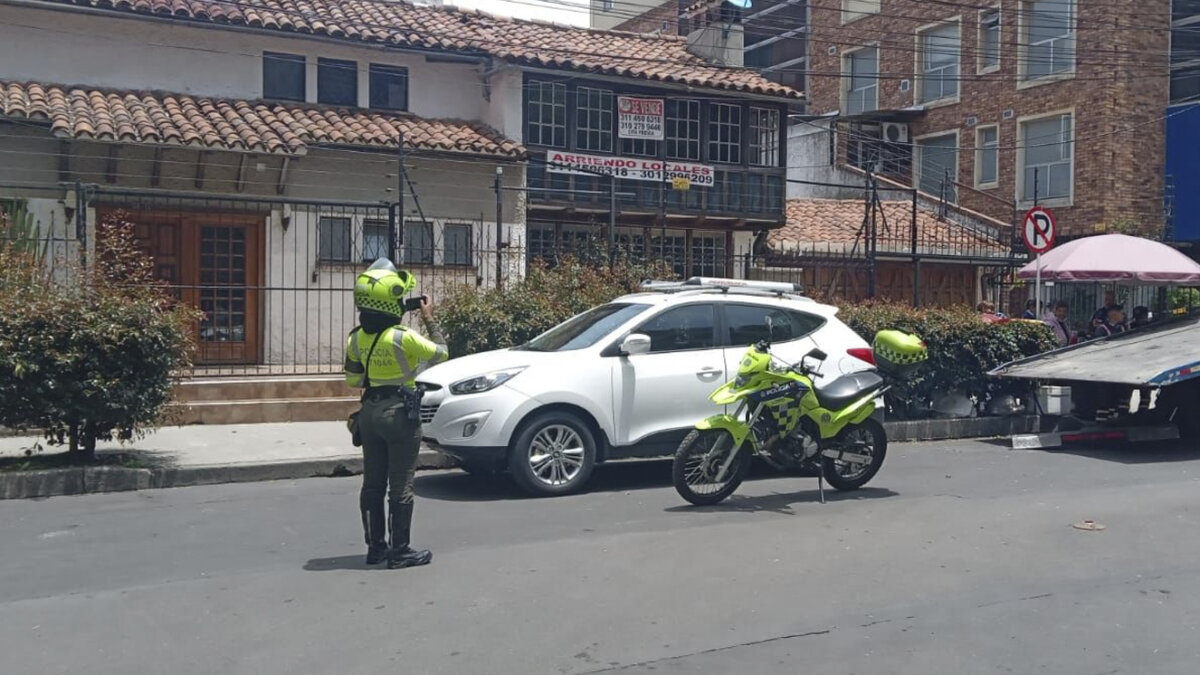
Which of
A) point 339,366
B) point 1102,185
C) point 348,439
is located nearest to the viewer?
point 348,439

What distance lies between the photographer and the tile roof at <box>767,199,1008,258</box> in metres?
21.9

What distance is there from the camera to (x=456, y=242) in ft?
55.0

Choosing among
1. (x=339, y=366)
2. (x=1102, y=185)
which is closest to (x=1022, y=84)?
(x=1102, y=185)

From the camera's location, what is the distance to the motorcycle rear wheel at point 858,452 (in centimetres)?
900

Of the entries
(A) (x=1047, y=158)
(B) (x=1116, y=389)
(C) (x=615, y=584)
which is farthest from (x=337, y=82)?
(A) (x=1047, y=158)

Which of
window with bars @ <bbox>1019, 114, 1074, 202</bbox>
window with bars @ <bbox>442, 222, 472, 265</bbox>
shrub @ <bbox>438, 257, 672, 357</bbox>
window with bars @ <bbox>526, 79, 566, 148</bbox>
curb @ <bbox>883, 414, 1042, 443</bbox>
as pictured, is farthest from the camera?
window with bars @ <bbox>1019, 114, 1074, 202</bbox>

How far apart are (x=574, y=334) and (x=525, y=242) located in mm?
8557

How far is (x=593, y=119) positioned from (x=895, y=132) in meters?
15.2

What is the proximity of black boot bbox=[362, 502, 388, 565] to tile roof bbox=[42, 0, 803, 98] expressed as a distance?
A: 1134cm

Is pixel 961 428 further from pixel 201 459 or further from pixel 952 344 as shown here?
pixel 201 459

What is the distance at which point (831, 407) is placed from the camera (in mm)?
8750

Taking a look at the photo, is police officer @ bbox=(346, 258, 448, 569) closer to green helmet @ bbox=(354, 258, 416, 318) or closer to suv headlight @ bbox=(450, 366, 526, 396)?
green helmet @ bbox=(354, 258, 416, 318)

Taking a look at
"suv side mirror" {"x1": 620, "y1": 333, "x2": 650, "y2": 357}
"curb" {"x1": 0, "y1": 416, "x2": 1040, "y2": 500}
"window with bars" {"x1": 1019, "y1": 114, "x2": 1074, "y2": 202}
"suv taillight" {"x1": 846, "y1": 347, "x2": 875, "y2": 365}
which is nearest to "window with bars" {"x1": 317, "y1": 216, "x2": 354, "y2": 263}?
"curb" {"x1": 0, "y1": 416, "x2": 1040, "y2": 500}

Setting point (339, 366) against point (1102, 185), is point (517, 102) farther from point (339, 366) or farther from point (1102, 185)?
point (1102, 185)
